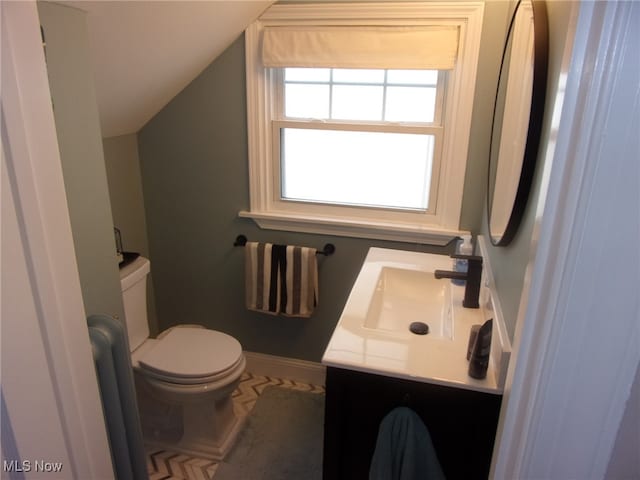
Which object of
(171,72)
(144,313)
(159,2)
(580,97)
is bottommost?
(144,313)

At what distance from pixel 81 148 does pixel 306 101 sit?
1.23 meters

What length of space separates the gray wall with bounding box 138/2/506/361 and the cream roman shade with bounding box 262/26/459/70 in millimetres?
223

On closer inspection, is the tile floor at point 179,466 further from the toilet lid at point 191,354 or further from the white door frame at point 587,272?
the white door frame at point 587,272

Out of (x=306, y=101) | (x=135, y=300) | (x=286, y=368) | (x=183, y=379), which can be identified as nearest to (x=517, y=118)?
(x=306, y=101)

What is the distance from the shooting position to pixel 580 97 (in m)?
0.57

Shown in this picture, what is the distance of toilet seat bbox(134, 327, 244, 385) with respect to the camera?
1.88 metres

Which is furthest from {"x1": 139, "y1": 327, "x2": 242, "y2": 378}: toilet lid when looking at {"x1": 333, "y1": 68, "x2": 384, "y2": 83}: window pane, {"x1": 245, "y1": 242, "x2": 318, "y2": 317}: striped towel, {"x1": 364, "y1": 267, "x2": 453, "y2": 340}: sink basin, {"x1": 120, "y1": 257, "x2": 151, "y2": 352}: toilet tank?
{"x1": 333, "y1": 68, "x2": 384, "y2": 83}: window pane

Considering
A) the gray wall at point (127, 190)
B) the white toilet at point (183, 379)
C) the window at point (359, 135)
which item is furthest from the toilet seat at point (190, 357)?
the window at point (359, 135)

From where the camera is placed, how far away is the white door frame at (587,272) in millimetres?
543

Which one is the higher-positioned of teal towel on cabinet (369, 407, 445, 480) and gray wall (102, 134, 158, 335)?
gray wall (102, 134, 158, 335)

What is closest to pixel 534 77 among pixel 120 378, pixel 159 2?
pixel 159 2

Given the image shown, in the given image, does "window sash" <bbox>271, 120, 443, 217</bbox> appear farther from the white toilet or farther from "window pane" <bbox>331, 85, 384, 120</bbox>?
the white toilet

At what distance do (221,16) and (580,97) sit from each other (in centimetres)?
160

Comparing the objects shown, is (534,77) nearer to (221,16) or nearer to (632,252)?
(632,252)
